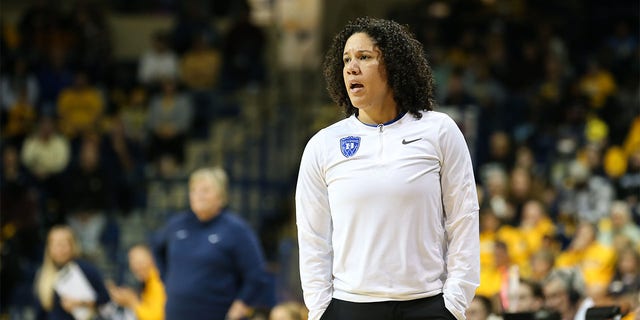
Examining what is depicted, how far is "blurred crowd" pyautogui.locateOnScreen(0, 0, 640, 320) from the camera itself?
12195mm

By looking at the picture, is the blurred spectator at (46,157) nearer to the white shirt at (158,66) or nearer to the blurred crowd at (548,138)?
the white shirt at (158,66)

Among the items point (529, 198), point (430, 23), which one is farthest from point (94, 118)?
point (529, 198)

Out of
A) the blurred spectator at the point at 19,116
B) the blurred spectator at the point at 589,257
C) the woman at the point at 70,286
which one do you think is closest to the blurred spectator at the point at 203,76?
the blurred spectator at the point at 19,116

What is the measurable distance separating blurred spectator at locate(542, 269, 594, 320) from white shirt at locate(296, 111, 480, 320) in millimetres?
3584

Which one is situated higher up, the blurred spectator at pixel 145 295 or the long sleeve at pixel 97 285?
the long sleeve at pixel 97 285

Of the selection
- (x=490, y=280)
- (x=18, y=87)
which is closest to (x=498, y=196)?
(x=490, y=280)

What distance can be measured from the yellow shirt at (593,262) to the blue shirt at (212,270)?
12.9 ft

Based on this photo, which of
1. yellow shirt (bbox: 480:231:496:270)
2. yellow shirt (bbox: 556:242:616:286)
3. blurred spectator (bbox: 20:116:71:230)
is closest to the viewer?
yellow shirt (bbox: 556:242:616:286)

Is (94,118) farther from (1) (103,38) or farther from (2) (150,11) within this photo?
(2) (150,11)

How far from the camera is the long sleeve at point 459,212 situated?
436cm

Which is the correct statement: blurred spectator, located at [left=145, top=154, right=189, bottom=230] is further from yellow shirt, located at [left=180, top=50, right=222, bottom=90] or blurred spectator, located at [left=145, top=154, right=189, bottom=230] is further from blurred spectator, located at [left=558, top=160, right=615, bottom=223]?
blurred spectator, located at [left=558, top=160, right=615, bottom=223]

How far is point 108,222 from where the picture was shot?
14.2m

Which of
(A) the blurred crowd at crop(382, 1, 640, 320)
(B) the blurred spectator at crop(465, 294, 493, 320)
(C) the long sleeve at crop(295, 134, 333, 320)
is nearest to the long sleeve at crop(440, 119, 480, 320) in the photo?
(C) the long sleeve at crop(295, 134, 333, 320)

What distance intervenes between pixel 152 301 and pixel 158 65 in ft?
23.8
